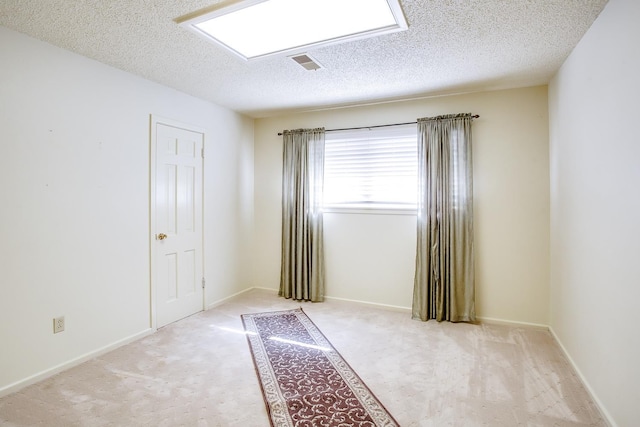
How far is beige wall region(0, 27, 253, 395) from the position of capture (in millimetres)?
2312

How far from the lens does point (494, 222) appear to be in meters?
3.60

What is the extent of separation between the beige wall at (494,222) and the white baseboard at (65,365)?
2494mm

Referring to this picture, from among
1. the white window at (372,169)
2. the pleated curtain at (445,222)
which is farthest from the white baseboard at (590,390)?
the white window at (372,169)

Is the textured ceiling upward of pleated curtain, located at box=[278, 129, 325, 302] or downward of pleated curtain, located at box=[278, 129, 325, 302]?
upward

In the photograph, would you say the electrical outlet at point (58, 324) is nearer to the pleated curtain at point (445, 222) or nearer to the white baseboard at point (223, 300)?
the white baseboard at point (223, 300)

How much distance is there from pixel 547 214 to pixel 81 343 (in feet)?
14.8

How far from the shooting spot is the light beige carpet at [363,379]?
202 cm

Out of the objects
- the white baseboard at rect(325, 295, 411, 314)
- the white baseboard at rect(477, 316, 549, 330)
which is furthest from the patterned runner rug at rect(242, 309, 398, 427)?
the white baseboard at rect(477, 316, 549, 330)

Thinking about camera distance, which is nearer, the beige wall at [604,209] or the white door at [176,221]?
the beige wall at [604,209]

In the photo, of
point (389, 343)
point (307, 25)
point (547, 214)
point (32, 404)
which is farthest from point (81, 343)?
point (547, 214)

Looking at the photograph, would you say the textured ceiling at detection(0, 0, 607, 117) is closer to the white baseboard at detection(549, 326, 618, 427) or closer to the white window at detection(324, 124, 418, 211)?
the white window at detection(324, 124, 418, 211)

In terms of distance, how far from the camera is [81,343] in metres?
2.72

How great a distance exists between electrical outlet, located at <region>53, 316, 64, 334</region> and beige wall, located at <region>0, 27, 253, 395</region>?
0.11 feet

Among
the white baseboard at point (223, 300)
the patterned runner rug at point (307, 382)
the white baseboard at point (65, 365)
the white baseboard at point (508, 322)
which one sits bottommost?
the patterned runner rug at point (307, 382)
